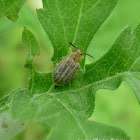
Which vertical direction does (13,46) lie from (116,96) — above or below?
above

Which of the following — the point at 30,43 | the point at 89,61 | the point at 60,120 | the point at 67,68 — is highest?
the point at 30,43

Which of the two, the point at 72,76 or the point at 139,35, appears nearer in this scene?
the point at 139,35

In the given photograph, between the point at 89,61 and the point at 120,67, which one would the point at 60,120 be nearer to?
the point at 120,67

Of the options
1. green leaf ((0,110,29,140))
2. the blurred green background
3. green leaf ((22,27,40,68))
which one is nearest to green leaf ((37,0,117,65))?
green leaf ((22,27,40,68))

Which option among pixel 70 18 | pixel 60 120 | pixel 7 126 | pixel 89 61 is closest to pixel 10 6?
pixel 70 18

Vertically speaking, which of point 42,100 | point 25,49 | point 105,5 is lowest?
point 25,49

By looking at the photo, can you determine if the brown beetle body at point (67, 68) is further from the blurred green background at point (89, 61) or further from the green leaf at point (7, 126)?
the blurred green background at point (89, 61)

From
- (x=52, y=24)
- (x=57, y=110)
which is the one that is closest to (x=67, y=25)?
(x=52, y=24)

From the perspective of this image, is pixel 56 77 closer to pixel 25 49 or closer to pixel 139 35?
pixel 139 35
